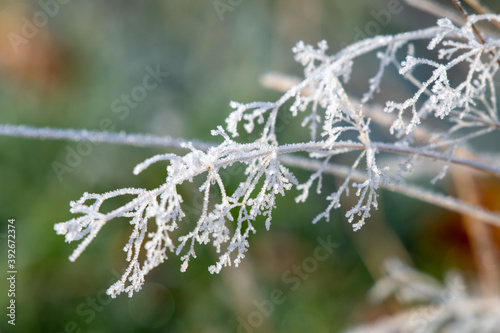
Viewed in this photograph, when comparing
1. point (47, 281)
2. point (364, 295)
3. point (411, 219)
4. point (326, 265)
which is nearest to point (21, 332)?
point (47, 281)

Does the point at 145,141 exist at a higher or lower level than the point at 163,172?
lower

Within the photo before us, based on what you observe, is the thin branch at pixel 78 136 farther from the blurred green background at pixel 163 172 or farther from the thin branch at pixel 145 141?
the blurred green background at pixel 163 172

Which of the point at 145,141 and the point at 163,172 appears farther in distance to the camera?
the point at 163,172

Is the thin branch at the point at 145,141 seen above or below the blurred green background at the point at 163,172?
below

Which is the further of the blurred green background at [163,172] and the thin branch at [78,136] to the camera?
the blurred green background at [163,172]

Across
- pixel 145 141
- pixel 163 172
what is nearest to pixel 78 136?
pixel 145 141

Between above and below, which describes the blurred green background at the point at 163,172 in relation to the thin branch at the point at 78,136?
above

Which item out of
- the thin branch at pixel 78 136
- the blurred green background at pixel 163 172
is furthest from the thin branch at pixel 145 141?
the blurred green background at pixel 163 172

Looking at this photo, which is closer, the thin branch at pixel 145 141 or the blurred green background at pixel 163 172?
the thin branch at pixel 145 141

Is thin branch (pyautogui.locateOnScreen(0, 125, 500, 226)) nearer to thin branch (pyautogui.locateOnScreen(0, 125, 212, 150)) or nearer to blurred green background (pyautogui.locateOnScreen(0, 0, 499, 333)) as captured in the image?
thin branch (pyautogui.locateOnScreen(0, 125, 212, 150))

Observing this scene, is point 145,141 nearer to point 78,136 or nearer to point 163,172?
point 78,136
